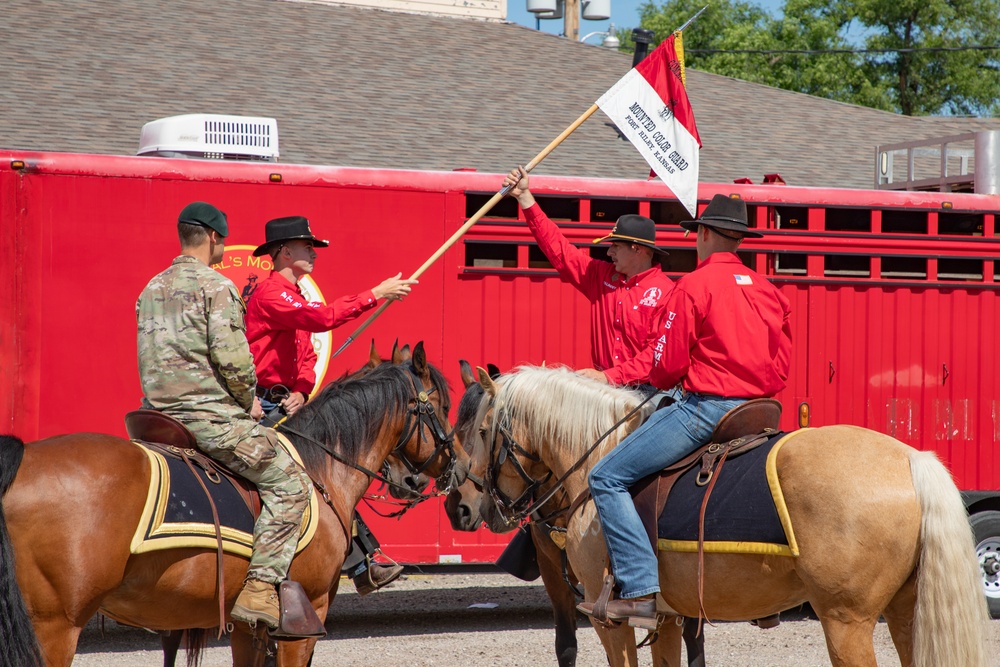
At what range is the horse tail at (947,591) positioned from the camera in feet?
13.7

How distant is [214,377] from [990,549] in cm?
681

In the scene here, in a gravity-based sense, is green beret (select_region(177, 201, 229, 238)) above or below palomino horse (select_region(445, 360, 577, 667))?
above

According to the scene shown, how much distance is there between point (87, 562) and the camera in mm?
4250

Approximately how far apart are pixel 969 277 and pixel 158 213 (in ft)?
21.5

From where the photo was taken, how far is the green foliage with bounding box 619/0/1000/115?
28.5 metres

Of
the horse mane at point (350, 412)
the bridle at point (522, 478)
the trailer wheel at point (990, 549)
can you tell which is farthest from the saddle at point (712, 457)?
the trailer wheel at point (990, 549)

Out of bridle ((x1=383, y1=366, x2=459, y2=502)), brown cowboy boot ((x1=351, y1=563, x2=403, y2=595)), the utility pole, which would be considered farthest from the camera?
the utility pole

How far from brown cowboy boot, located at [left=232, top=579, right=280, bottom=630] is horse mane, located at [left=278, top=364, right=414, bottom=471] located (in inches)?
29.7

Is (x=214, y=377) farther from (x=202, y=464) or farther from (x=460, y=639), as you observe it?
(x=460, y=639)

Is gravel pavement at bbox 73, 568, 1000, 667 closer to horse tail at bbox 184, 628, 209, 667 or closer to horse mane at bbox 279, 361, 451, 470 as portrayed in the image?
horse tail at bbox 184, 628, 209, 667

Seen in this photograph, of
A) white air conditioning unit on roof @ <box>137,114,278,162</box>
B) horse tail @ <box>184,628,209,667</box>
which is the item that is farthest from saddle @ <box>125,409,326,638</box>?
white air conditioning unit on roof @ <box>137,114,278,162</box>

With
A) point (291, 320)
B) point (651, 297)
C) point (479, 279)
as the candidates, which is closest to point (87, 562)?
point (291, 320)

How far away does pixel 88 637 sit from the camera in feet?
27.2

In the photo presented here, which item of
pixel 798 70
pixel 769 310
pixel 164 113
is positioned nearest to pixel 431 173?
pixel 769 310
